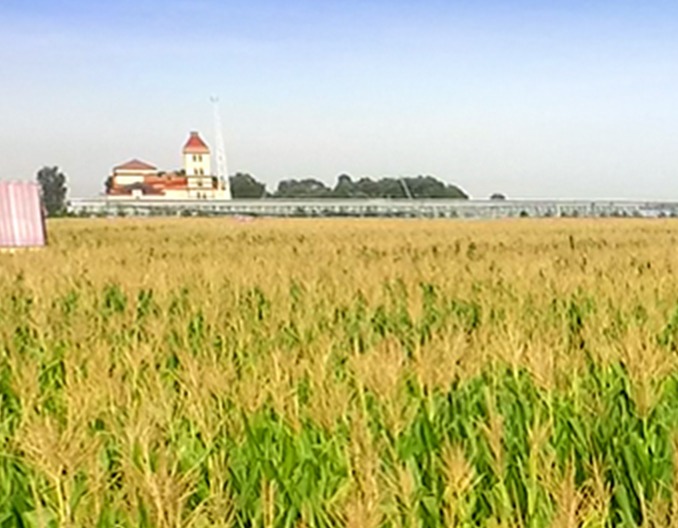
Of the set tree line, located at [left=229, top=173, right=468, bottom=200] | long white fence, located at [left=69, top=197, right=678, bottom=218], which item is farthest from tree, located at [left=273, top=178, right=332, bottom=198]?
long white fence, located at [left=69, top=197, right=678, bottom=218]

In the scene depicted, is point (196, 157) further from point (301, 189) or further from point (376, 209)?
point (376, 209)

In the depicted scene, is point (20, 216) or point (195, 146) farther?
point (195, 146)

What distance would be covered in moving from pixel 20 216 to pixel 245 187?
113 m

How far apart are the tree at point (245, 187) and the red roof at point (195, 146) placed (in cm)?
718

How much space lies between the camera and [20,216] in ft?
54.9

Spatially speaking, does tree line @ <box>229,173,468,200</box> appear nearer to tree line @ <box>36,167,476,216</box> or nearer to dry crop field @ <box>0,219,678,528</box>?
tree line @ <box>36,167,476,216</box>

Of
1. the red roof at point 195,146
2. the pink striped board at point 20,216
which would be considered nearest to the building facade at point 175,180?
the red roof at point 195,146

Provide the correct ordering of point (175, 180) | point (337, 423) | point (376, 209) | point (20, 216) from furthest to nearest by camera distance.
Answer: point (175, 180), point (376, 209), point (20, 216), point (337, 423)

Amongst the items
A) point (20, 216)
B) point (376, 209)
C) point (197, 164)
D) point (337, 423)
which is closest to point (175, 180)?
point (197, 164)

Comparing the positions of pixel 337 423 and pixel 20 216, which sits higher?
pixel 20 216

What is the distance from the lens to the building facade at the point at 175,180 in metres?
114

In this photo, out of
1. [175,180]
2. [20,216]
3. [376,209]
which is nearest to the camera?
[20,216]

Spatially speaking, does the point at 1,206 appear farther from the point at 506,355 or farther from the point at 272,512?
the point at 272,512

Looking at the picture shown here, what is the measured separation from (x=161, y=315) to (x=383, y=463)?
3.71 metres
